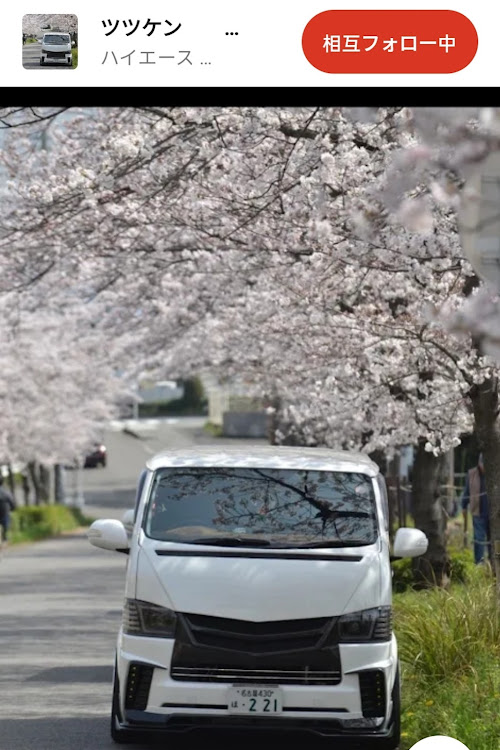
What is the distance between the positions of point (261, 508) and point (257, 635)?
963 millimetres

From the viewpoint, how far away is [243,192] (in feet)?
A: 39.4

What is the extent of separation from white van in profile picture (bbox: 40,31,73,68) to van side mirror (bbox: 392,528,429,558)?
4413mm

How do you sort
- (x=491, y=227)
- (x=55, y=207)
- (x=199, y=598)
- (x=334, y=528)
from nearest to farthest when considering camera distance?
(x=491, y=227)
(x=199, y=598)
(x=334, y=528)
(x=55, y=207)

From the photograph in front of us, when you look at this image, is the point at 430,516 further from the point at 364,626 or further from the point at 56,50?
the point at 56,50

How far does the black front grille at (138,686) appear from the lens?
8266mm

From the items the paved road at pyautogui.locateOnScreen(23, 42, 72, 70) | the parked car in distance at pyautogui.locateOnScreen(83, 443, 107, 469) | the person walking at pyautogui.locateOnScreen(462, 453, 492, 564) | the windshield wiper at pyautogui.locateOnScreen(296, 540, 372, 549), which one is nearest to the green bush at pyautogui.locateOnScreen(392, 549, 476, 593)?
the person walking at pyautogui.locateOnScreen(462, 453, 492, 564)

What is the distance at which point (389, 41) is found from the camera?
559 centimetres

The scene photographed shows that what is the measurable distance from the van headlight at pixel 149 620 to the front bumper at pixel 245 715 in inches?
2.1

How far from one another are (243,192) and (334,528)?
4.02m

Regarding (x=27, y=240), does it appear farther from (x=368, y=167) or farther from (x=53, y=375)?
(x=53, y=375)

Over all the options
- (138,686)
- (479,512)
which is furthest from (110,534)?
(479,512)

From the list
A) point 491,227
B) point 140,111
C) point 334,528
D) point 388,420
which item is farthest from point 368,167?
point 388,420

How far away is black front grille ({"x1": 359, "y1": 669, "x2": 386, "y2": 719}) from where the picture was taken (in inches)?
327

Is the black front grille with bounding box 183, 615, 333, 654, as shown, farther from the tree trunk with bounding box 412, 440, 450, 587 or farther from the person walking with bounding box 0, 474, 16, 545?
the person walking with bounding box 0, 474, 16, 545
